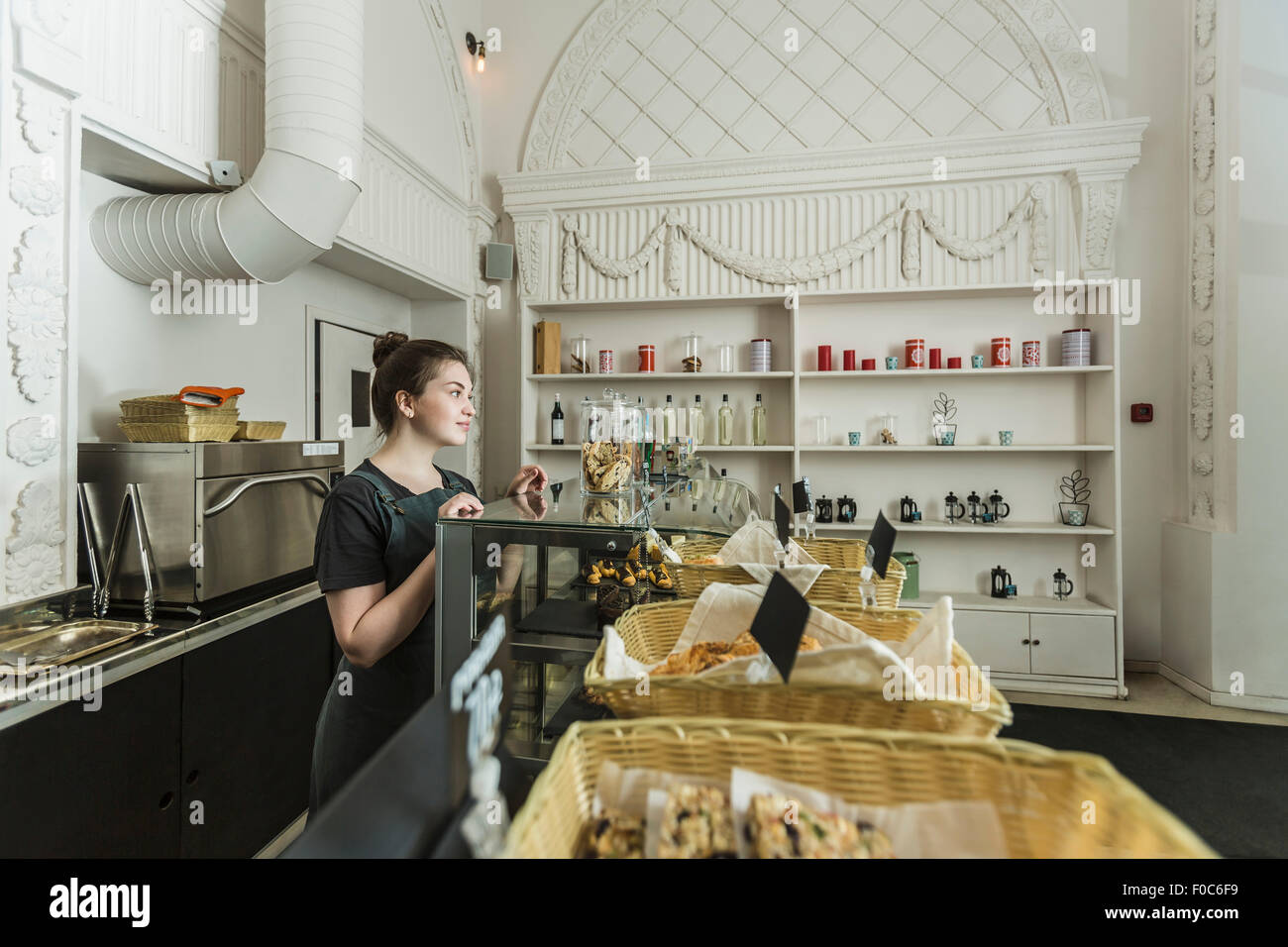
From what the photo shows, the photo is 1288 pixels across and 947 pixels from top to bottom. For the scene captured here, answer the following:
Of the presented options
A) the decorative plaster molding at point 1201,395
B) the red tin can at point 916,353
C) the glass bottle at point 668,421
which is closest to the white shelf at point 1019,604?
the decorative plaster molding at point 1201,395

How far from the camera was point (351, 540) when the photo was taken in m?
1.40

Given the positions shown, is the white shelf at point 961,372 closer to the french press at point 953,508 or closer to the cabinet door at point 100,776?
the french press at point 953,508

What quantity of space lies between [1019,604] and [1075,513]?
0.63 m

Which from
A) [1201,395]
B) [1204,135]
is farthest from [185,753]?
[1204,135]

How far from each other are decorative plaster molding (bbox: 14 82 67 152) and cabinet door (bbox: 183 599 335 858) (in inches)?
59.6

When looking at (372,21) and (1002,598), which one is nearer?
(372,21)

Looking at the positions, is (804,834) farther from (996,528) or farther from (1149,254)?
(1149,254)

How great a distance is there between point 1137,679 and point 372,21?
5.60 metres

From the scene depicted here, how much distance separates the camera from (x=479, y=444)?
4.73 metres

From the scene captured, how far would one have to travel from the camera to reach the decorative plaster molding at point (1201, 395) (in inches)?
144

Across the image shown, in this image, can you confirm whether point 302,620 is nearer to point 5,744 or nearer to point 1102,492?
point 5,744

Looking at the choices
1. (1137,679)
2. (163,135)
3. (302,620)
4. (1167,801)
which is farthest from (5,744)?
(1137,679)

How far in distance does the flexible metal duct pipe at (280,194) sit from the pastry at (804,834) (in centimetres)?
263
